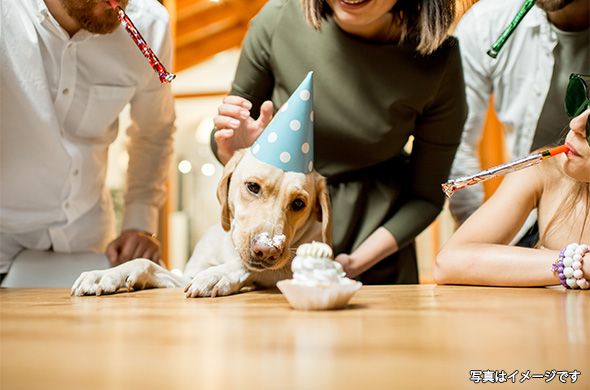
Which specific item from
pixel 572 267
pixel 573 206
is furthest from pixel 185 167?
pixel 572 267

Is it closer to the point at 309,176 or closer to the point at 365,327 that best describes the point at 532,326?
the point at 365,327

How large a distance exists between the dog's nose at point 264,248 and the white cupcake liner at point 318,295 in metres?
0.24

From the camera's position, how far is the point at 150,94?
2014 mm

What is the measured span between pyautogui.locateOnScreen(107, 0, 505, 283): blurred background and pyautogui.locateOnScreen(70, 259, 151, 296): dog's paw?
222 cm

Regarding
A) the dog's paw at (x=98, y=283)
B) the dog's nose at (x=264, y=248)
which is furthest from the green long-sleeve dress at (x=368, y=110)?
the dog's paw at (x=98, y=283)

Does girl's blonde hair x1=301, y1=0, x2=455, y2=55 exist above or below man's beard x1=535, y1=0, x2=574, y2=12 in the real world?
below

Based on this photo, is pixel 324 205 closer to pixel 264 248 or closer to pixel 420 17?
pixel 264 248

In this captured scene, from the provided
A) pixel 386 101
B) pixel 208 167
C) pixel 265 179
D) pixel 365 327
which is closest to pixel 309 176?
pixel 265 179

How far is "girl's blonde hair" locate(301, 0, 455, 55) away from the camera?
5.16 ft

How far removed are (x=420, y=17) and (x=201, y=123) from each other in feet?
7.93

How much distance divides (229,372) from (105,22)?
1350 millimetres

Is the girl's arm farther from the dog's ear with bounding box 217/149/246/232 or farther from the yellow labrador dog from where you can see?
the dog's ear with bounding box 217/149/246/232

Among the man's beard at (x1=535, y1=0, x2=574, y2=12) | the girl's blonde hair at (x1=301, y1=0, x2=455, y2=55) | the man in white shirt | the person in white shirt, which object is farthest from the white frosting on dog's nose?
the man's beard at (x1=535, y1=0, x2=574, y2=12)

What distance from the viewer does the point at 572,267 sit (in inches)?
46.3
